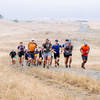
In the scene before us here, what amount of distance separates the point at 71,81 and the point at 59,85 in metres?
0.55

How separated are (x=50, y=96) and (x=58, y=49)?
8.72 m

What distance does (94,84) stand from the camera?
8328mm

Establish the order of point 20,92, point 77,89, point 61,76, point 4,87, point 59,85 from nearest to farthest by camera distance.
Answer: point 20,92
point 4,87
point 77,89
point 59,85
point 61,76

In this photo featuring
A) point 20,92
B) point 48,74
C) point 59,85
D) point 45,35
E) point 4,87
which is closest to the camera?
point 20,92

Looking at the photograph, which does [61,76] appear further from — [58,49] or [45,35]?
[45,35]

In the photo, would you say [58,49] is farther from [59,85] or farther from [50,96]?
[50,96]

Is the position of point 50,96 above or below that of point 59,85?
above

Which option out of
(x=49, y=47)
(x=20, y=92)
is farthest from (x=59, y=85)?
(x=49, y=47)

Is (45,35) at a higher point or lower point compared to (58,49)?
lower

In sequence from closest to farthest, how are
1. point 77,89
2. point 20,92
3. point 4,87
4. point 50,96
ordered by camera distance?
1. point 50,96
2. point 20,92
3. point 4,87
4. point 77,89

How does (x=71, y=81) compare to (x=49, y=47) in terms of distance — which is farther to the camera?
(x=49, y=47)

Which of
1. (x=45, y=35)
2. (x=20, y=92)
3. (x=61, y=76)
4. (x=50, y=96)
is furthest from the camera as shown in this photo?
(x=45, y=35)

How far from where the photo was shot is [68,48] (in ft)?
45.2

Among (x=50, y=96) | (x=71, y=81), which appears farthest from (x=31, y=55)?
(x=50, y=96)
